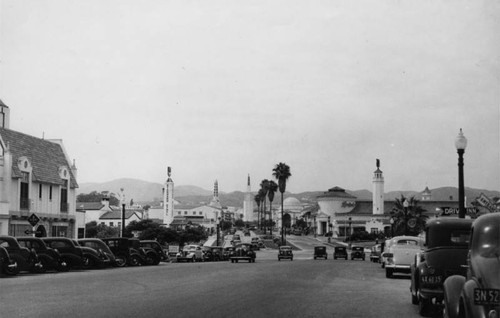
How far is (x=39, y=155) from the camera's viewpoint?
50.1 meters

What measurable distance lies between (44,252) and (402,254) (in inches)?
556

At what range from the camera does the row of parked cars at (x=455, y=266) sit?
7723mm

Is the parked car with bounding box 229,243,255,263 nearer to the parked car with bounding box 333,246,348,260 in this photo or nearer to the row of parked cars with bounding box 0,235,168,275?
the row of parked cars with bounding box 0,235,168,275

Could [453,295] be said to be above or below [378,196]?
below

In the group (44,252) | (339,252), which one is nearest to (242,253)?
(339,252)

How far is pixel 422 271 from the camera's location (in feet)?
44.3

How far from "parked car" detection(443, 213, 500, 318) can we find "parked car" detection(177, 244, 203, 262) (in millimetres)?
41322

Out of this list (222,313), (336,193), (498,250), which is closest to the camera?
(498,250)

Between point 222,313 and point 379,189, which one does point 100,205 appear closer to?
point 379,189

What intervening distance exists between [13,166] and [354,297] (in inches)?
1360

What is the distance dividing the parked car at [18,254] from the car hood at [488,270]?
18826mm

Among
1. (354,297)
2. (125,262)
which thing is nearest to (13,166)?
(125,262)

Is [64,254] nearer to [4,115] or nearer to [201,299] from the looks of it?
[201,299]

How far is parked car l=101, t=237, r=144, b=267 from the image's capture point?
34.6m
